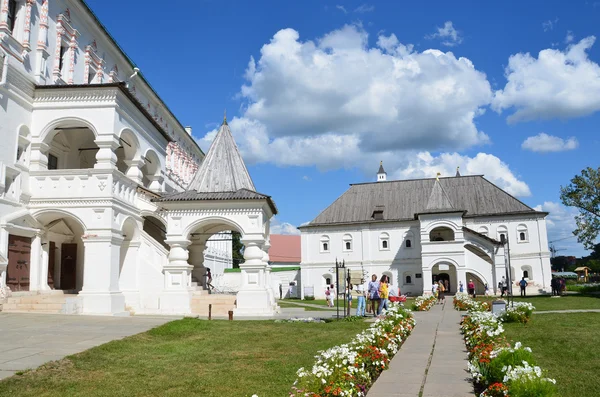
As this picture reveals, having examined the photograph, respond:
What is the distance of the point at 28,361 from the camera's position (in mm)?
7934

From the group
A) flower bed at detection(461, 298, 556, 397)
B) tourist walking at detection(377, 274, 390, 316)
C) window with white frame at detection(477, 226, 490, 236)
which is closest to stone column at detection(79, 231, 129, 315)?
tourist walking at detection(377, 274, 390, 316)

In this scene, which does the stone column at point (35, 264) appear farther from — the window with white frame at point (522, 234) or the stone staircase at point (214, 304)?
the window with white frame at point (522, 234)

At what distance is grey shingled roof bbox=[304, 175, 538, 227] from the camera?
4797 centimetres

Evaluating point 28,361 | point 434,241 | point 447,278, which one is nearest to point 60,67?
point 28,361

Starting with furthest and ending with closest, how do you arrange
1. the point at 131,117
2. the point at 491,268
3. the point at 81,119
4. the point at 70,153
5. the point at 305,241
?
the point at 305,241
the point at 491,268
the point at 70,153
the point at 131,117
the point at 81,119

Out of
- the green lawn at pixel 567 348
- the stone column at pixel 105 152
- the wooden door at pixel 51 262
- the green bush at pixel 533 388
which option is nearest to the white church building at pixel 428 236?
the green lawn at pixel 567 348

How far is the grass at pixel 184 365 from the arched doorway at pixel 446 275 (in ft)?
115

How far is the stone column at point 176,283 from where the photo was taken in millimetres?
18875

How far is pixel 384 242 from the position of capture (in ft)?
158

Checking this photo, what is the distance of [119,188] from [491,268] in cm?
3165

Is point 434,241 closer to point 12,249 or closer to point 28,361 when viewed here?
point 12,249

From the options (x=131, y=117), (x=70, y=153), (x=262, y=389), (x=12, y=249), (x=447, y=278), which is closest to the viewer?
(x=262, y=389)

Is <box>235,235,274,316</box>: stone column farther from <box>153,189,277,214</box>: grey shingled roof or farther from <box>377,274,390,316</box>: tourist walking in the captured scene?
<box>377,274,390,316</box>: tourist walking

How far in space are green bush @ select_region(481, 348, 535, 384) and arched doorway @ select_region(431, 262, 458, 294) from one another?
40102 mm
